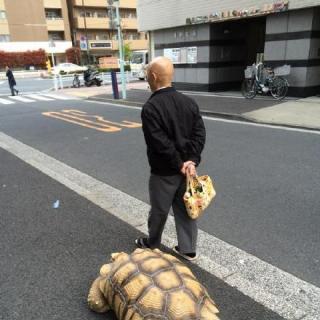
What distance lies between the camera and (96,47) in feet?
205

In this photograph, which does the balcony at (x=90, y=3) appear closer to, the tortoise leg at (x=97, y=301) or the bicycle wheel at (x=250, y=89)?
the bicycle wheel at (x=250, y=89)

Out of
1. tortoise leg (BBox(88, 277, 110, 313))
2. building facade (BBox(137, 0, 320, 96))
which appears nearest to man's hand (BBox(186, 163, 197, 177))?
tortoise leg (BBox(88, 277, 110, 313))

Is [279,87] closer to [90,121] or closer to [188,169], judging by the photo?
[90,121]

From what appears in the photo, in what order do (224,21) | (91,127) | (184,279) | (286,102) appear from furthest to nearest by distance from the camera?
(224,21) → (286,102) → (91,127) → (184,279)

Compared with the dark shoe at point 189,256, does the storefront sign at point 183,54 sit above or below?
above

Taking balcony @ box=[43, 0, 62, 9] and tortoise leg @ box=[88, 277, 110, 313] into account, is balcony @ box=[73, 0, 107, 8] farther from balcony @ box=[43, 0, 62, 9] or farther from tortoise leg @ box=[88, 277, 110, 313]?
tortoise leg @ box=[88, 277, 110, 313]

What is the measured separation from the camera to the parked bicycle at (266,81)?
514 inches

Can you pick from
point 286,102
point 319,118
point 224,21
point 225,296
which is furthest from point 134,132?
point 224,21

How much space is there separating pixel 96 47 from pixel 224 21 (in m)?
50.3

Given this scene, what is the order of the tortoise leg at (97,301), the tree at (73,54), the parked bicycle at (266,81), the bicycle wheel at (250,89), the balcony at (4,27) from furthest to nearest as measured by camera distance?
the tree at (73,54) < the balcony at (4,27) < the bicycle wheel at (250,89) < the parked bicycle at (266,81) < the tortoise leg at (97,301)

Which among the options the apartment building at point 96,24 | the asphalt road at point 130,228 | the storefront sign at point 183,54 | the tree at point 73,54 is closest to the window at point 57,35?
the apartment building at point 96,24

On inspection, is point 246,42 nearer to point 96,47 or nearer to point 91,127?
point 91,127

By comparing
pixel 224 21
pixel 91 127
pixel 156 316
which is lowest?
pixel 91 127

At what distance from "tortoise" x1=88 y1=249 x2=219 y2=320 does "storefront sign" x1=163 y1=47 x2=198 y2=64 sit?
14.9 metres
